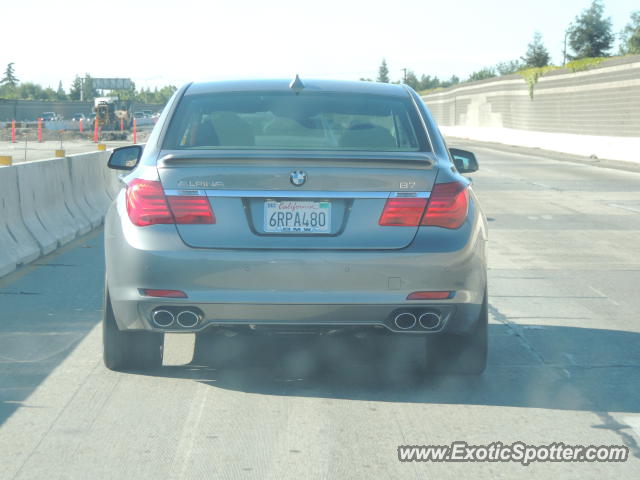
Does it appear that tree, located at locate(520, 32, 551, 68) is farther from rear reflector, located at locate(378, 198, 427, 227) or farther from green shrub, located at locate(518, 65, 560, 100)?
rear reflector, located at locate(378, 198, 427, 227)

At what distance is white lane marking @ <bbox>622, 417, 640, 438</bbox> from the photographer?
5.29m

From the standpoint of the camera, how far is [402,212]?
5.71 m

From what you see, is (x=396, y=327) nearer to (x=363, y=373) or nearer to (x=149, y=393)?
(x=363, y=373)

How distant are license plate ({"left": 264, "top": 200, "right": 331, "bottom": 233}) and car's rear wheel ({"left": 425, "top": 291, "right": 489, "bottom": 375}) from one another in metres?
0.98

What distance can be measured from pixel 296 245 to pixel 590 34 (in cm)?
12855

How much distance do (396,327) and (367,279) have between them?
32 cm

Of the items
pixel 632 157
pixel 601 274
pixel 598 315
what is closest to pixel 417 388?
pixel 598 315

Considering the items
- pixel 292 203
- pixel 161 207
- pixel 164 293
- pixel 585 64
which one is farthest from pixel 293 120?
pixel 585 64

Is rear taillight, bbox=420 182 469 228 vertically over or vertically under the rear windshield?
under

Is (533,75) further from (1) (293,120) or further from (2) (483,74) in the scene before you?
(2) (483,74)

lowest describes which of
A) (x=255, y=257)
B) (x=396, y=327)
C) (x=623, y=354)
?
(x=623, y=354)

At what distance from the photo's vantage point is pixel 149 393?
5.95 meters

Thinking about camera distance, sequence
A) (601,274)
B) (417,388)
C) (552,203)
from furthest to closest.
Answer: (552,203)
(601,274)
(417,388)

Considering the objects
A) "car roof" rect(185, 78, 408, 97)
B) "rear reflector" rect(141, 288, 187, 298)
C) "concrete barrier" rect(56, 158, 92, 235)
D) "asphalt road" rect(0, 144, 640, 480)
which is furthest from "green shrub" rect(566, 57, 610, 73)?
"rear reflector" rect(141, 288, 187, 298)
